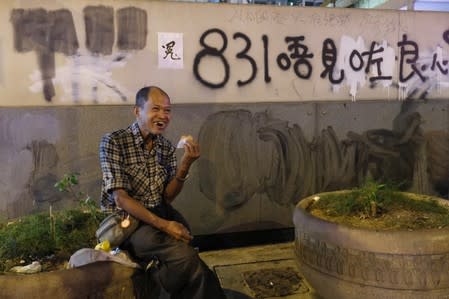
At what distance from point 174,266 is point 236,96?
93.8 inches

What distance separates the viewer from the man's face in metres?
2.66

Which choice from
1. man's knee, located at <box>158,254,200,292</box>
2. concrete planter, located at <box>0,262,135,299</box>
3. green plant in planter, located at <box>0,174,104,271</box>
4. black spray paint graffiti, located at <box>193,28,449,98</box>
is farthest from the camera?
black spray paint graffiti, located at <box>193,28,449,98</box>

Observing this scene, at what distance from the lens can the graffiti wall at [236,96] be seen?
3.96 metres

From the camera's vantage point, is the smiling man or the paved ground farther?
the paved ground

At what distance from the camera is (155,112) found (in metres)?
2.67

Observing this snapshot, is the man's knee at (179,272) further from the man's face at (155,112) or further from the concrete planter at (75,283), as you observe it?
the man's face at (155,112)

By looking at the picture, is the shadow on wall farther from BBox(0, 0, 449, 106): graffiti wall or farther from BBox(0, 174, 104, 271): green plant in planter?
BBox(0, 174, 104, 271): green plant in planter

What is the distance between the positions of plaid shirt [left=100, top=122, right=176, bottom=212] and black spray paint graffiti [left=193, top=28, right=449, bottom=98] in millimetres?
1734

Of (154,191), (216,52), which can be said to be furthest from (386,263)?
(216,52)

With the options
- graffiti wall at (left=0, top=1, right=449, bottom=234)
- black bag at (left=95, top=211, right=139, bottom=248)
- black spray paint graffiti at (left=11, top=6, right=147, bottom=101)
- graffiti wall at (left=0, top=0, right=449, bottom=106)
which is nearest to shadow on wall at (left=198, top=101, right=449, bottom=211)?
graffiti wall at (left=0, top=1, right=449, bottom=234)

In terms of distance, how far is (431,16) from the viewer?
4902 mm

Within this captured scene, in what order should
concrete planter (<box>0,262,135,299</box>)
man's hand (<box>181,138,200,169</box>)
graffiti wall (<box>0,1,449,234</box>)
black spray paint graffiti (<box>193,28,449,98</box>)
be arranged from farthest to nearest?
black spray paint graffiti (<box>193,28,449,98</box>) < graffiti wall (<box>0,1,449,234</box>) < man's hand (<box>181,138,200,169</box>) < concrete planter (<box>0,262,135,299</box>)

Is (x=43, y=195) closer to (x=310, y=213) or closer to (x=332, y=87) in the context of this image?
(x=310, y=213)

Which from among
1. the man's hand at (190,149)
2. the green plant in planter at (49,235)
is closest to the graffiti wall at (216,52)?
the green plant in planter at (49,235)
